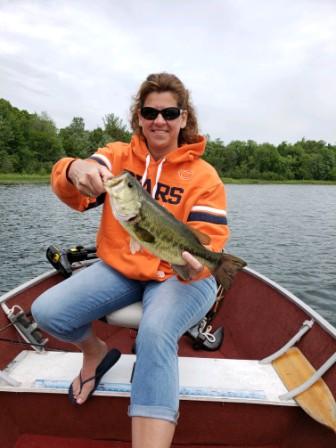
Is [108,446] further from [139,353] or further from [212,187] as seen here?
[212,187]

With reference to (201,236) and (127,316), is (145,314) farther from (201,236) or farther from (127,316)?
(201,236)

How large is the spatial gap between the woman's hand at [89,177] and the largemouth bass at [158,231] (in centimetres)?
14

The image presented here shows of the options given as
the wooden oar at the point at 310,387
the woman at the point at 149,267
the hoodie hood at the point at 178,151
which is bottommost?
the wooden oar at the point at 310,387

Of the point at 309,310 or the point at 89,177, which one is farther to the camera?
the point at 309,310

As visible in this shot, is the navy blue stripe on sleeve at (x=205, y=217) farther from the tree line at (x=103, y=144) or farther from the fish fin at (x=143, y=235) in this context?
the tree line at (x=103, y=144)

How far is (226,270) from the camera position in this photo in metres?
3.02

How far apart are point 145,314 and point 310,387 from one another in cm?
151

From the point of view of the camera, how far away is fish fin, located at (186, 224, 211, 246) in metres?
2.97

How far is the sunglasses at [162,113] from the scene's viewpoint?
340 cm

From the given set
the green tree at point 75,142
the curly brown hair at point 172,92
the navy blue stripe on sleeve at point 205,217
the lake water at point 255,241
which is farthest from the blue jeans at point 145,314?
the green tree at point 75,142

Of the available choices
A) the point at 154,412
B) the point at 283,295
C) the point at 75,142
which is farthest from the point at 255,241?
the point at 75,142

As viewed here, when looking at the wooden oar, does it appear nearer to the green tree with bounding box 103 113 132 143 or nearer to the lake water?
the lake water

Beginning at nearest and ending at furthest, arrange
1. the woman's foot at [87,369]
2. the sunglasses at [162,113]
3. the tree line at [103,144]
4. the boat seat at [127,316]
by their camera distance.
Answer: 1. the woman's foot at [87,369]
2. the boat seat at [127,316]
3. the sunglasses at [162,113]
4. the tree line at [103,144]

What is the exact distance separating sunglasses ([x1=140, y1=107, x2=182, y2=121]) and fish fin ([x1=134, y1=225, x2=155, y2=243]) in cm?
110
